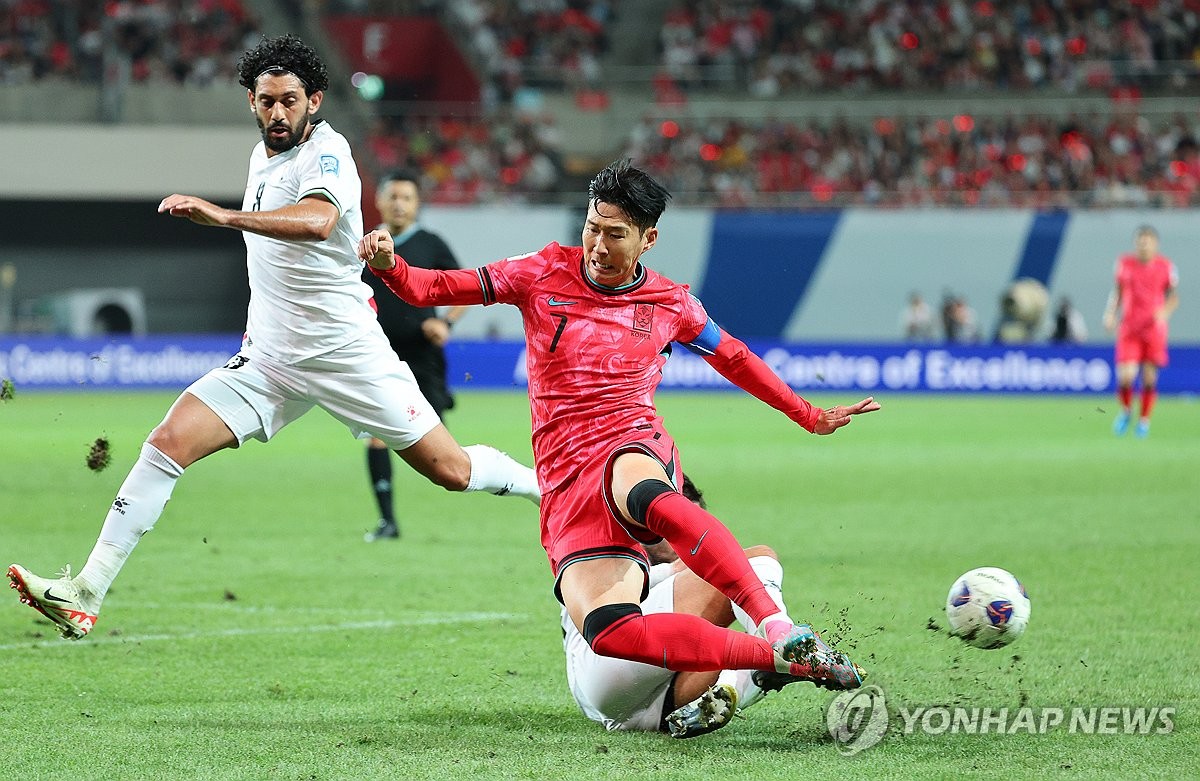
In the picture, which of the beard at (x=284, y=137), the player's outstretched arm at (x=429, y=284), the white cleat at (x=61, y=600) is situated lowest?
the white cleat at (x=61, y=600)

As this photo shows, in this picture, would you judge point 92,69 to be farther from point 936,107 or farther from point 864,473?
point 864,473

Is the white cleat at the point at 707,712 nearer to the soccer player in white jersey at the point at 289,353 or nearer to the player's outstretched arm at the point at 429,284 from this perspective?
the player's outstretched arm at the point at 429,284

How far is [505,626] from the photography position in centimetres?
700

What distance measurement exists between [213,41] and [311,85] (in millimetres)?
25985

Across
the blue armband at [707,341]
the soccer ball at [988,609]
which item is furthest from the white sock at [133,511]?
the soccer ball at [988,609]

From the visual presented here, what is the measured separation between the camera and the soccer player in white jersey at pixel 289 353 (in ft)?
18.6

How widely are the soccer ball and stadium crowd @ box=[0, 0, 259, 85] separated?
26.6 meters

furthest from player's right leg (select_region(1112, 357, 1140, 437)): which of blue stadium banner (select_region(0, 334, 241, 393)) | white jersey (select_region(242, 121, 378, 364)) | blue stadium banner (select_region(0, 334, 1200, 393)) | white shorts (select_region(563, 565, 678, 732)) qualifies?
white shorts (select_region(563, 565, 678, 732))

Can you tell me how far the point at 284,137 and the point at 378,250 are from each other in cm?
131

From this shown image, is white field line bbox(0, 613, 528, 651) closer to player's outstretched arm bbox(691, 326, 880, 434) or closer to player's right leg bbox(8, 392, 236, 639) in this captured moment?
player's right leg bbox(8, 392, 236, 639)

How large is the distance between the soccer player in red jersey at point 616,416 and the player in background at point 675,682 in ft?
0.54

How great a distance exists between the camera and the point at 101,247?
3206cm

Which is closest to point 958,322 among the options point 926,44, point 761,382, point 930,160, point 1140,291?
point 930,160

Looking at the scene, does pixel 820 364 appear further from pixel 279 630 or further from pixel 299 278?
pixel 299 278
